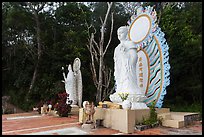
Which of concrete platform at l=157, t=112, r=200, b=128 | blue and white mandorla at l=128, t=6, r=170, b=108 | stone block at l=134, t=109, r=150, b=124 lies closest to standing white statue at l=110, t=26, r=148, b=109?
stone block at l=134, t=109, r=150, b=124

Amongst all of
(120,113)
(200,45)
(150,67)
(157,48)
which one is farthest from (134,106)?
(200,45)

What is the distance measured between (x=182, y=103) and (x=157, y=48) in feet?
14.4

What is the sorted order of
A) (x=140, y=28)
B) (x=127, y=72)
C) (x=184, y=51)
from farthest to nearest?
1. (x=184, y=51)
2. (x=140, y=28)
3. (x=127, y=72)

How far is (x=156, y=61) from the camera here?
16.7 ft

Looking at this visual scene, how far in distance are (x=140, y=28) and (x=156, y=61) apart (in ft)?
3.20

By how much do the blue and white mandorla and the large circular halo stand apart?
0.07 m

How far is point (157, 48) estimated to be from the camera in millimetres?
5074

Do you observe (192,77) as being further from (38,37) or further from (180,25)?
(38,37)

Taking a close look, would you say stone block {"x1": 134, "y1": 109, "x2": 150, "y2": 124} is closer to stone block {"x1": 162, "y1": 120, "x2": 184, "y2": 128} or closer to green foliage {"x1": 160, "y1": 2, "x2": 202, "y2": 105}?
stone block {"x1": 162, "y1": 120, "x2": 184, "y2": 128}

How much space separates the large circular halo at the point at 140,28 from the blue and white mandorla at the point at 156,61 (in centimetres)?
7

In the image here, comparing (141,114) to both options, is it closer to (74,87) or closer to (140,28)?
(140,28)

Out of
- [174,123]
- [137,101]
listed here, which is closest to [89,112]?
[137,101]

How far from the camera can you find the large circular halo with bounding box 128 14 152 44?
5.25 metres

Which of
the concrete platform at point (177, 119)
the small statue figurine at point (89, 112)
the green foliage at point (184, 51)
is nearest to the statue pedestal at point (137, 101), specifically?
the concrete platform at point (177, 119)
